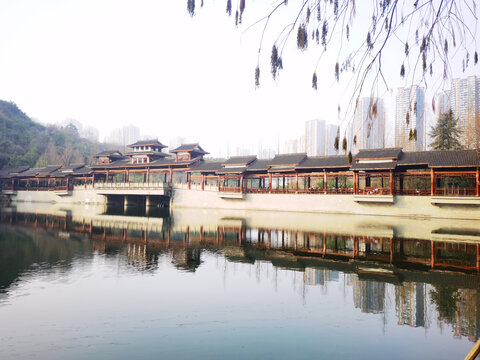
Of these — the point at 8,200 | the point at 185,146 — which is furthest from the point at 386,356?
the point at 8,200

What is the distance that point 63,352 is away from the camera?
5664mm

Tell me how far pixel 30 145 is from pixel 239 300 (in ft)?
297

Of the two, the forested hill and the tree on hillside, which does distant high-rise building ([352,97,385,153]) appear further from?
the forested hill

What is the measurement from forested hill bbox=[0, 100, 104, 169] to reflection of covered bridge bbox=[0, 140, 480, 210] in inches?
497

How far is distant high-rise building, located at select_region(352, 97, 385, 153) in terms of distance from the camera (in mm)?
3318

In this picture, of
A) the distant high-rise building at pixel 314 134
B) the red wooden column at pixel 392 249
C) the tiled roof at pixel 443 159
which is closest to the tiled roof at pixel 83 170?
the tiled roof at pixel 443 159

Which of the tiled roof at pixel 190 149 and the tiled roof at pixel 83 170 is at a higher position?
the tiled roof at pixel 190 149

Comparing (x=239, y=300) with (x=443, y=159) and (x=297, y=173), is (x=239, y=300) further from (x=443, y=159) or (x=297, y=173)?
(x=297, y=173)

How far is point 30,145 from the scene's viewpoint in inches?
3152

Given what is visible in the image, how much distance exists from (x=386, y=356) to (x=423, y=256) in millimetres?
9522

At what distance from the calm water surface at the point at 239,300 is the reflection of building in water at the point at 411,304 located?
0.03m

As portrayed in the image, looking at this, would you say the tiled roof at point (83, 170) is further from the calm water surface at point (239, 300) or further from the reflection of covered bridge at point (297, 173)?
the calm water surface at point (239, 300)

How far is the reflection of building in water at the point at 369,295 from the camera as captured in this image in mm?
7977

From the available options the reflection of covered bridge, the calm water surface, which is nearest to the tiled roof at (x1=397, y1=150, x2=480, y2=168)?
the reflection of covered bridge
